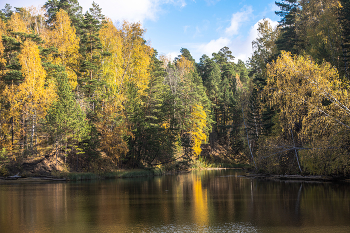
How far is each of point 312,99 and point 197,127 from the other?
3019 cm

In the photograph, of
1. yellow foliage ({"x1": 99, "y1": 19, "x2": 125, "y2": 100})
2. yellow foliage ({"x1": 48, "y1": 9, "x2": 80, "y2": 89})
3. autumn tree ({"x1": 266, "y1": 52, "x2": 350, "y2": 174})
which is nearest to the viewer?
autumn tree ({"x1": 266, "y1": 52, "x2": 350, "y2": 174})

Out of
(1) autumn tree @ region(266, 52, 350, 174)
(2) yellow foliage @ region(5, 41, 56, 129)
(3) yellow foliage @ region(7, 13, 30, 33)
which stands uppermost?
(3) yellow foliage @ region(7, 13, 30, 33)

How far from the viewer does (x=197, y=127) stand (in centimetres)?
5203

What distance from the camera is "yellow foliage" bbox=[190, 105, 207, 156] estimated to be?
168 feet

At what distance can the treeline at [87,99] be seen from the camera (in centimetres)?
3588

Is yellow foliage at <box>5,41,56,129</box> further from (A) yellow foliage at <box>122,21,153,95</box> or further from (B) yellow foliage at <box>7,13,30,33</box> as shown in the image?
(A) yellow foliage at <box>122,21,153,95</box>

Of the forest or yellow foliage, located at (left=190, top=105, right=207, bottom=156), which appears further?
yellow foliage, located at (left=190, top=105, right=207, bottom=156)

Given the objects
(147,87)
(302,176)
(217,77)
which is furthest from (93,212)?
(217,77)

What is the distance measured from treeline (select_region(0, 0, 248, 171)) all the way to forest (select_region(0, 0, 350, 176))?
149 millimetres

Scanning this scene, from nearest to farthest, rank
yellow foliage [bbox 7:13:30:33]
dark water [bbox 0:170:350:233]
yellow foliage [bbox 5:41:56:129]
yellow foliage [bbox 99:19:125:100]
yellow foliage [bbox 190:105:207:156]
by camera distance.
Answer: dark water [bbox 0:170:350:233] → yellow foliage [bbox 5:41:56:129] → yellow foliage [bbox 99:19:125:100] → yellow foliage [bbox 7:13:30:33] → yellow foliage [bbox 190:105:207:156]

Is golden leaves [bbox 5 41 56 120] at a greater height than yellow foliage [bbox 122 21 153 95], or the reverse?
yellow foliage [bbox 122 21 153 95]

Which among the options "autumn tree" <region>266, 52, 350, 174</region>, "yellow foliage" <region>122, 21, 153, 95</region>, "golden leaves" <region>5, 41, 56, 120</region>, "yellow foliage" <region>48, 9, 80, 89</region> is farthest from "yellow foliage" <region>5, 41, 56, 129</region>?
"autumn tree" <region>266, 52, 350, 174</region>

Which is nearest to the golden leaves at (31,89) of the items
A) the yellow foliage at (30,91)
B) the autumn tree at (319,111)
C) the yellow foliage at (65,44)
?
the yellow foliage at (30,91)

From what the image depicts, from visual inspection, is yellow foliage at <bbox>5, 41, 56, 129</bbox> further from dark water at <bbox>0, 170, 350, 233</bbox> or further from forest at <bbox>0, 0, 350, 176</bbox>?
dark water at <bbox>0, 170, 350, 233</bbox>
